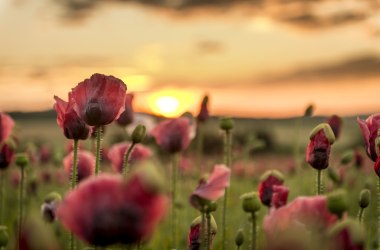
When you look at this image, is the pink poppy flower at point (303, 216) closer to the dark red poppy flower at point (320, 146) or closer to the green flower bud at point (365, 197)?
the dark red poppy flower at point (320, 146)

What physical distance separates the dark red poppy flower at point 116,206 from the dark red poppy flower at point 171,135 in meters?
2.07

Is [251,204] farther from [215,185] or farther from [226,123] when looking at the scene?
[226,123]

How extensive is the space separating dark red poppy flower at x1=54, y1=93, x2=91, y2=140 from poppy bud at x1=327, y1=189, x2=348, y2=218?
3.53 ft

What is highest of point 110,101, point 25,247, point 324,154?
point 110,101

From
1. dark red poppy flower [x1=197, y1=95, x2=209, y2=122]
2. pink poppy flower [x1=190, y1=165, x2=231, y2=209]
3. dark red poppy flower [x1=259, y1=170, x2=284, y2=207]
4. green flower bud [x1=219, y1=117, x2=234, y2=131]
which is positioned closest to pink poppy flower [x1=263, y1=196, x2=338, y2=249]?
pink poppy flower [x1=190, y1=165, x2=231, y2=209]

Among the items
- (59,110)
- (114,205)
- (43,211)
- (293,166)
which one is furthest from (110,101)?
(293,166)

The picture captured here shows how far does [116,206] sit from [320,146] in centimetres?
106

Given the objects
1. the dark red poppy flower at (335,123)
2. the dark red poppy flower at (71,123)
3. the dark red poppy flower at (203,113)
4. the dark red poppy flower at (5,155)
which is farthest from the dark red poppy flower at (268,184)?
the dark red poppy flower at (203,113)

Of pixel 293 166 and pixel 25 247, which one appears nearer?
pixel 25 247

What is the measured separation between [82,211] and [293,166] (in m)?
6.49

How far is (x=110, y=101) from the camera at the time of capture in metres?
2.00

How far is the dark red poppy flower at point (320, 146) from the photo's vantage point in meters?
1.92

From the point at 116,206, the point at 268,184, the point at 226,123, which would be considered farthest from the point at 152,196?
the point at 226,123

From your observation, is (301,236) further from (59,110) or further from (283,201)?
(59,110)
